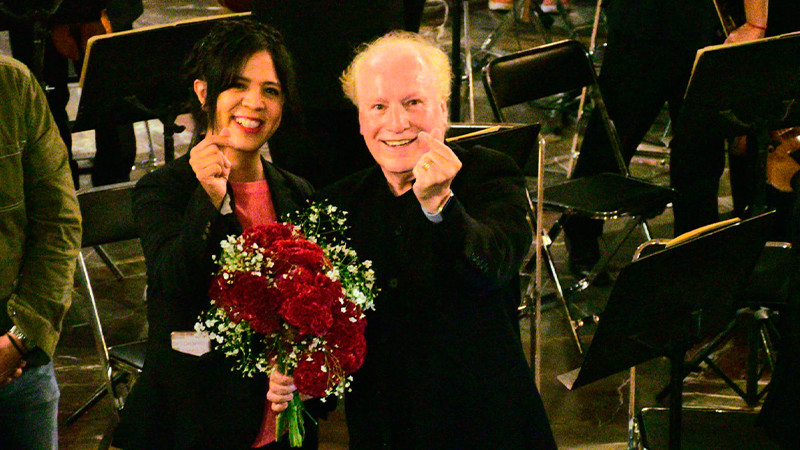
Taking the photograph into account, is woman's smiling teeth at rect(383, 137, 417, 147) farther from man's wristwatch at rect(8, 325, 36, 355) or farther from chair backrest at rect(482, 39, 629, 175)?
chair backrest at rect(482, 39, 629, 175)

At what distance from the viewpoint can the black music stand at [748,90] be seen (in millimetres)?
3781

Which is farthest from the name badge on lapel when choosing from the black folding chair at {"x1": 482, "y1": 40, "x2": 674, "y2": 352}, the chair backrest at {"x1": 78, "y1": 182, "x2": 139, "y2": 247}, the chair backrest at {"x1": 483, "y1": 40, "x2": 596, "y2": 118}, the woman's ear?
the chair backrest at {"x1": 483, "y1": 40, "x2": 596, "y2": 118}

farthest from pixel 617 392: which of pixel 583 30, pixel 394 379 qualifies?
pixel 583 30

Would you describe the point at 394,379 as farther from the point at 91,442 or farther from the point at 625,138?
the point at 625,138

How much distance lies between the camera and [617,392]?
13.0 feet

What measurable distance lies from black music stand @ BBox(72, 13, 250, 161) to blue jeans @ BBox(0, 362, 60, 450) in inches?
64.8

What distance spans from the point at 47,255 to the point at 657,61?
10.2ft

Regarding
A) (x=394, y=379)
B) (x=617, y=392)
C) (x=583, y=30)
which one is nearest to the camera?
(x=394, y=379)

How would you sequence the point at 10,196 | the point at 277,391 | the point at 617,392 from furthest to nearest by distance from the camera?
the point at 617,392 < the point at 10,196 < the point at 277,391

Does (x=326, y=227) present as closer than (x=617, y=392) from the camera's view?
Yes

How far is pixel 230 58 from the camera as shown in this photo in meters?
2.26

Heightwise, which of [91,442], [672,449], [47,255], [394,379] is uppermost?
[47,255]

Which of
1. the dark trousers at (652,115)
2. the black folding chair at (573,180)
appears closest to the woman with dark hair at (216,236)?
the black folding chair at (573,180)

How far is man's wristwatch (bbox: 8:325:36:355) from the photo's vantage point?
2307mm
